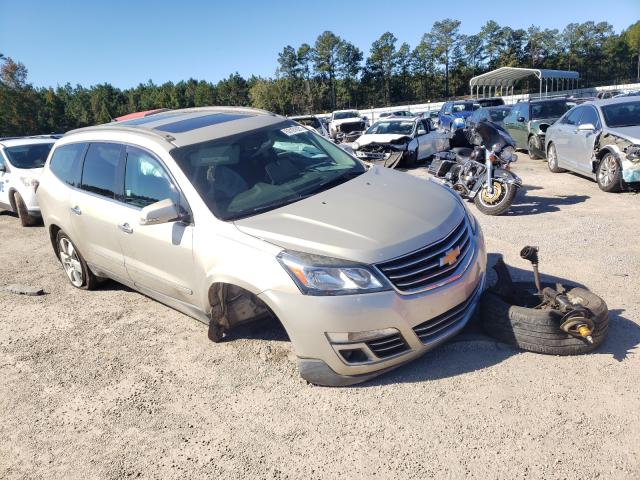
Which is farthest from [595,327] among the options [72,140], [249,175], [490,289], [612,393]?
[72,140]

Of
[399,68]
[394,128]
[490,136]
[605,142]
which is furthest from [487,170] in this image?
[399,68]

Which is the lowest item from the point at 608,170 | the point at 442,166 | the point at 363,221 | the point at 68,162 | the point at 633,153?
the point at 608,170

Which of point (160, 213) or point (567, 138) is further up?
point (160, 213)

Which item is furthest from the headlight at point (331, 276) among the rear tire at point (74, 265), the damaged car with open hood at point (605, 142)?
the damaged car with open hood at point (605, 142)

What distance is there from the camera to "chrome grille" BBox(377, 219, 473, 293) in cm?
301

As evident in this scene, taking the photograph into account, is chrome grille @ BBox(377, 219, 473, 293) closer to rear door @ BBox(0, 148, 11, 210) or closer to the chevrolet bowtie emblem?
the chevrolet bowtie emblem

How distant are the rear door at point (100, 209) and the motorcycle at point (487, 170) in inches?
219

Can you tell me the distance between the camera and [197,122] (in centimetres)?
456

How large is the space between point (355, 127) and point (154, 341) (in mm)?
22801

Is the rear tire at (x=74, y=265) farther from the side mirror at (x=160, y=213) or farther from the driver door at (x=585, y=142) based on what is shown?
the driver door at (x=585, y=142)

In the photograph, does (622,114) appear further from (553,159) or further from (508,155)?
(508,155)

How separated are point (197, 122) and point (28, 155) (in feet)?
26.2

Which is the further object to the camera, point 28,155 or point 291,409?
point 28,155

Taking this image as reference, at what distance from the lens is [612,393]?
289cm
